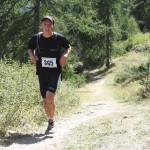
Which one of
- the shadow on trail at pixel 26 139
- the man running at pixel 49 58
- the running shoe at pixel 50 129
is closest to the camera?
the shadow on trail at pixel 26 139

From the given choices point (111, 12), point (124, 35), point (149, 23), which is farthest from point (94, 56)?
point (149, 23)

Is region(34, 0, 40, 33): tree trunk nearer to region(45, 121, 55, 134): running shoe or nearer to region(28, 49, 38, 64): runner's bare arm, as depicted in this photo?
region(28, 49, 38, 64): runner's bare arm

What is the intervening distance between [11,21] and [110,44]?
66.3ft

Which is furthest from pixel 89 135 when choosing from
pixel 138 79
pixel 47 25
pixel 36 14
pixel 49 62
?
pixel 138 79

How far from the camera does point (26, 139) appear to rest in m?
7.74

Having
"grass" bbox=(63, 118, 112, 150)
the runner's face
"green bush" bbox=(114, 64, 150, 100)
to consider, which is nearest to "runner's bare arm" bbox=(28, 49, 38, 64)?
the runner's face

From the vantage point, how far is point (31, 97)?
9.73 metres

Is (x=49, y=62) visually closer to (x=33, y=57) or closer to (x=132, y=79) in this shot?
(x=33, y=57)

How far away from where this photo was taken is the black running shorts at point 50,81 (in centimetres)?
789

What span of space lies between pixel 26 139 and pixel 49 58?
1.56m

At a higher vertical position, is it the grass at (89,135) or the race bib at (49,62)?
the race bib at (49,62)

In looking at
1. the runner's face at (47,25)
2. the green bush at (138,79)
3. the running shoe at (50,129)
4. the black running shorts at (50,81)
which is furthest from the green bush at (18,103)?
the green bush at (138,79)

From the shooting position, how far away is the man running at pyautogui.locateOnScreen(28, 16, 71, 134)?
25.8ft

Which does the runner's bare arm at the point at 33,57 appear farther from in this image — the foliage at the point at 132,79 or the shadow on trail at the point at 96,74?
the shadow on trail at the point at 96,74
